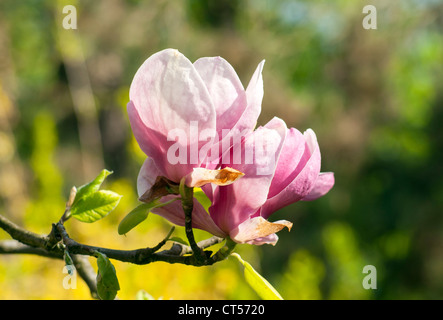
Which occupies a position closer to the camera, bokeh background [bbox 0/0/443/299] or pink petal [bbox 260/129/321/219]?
pink petal [bbox 260/129/321/219]

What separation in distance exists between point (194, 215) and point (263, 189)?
6cm

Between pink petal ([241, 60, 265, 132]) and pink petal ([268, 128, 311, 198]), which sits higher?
pink petal ([241, 60, 265, 132])

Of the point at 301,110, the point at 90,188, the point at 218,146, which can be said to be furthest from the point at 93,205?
the point at 301,110

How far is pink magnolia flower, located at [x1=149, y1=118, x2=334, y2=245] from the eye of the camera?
356mm

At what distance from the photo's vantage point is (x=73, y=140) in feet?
20.9

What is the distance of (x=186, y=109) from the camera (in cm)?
33

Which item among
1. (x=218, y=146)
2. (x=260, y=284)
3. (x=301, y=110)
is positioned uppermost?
(x=218, y=146)

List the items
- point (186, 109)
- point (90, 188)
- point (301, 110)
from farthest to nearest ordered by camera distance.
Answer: point (301, 110)
point (90, 188)
point (186, 109)

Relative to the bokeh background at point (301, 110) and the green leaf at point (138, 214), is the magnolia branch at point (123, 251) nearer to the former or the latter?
the green leaf at point (138, 214)

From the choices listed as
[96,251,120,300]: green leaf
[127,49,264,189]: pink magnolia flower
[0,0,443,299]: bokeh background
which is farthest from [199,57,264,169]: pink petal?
[0,0,443,299]: bokeh background

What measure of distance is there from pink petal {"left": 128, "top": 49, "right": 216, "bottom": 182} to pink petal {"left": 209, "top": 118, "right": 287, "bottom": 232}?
34mm

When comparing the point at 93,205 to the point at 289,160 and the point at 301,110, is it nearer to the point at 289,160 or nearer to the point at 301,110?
the point at 289,160

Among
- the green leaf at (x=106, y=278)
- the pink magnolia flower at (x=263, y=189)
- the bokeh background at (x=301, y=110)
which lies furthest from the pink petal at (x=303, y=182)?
the bokeh background at (x=301, y=110)

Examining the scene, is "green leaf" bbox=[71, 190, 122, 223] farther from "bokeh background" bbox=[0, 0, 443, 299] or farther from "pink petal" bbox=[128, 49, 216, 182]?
"bokeh background" bbox=[0, 0, 443, 299]
